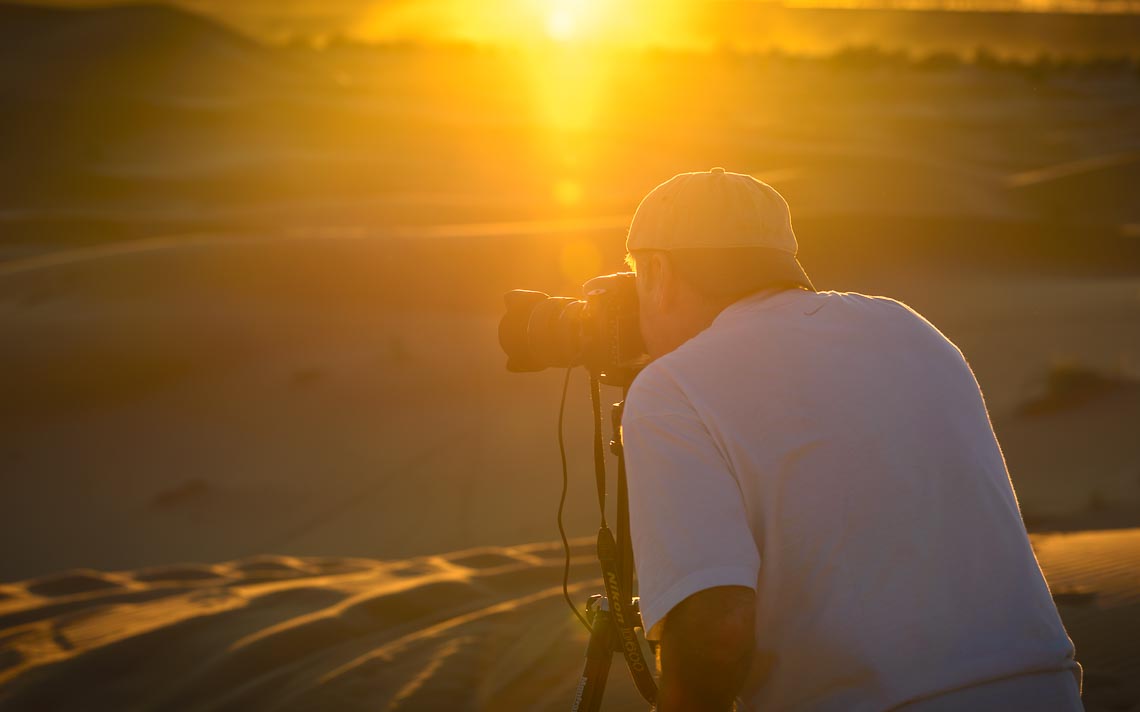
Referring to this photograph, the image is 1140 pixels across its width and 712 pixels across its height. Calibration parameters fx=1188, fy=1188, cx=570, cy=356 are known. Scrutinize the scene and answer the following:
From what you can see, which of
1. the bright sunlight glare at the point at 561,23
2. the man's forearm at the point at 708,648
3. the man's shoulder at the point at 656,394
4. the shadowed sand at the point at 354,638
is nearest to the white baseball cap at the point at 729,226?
the man's shoulder at the point at 656,394

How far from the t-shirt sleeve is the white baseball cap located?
1.12ft

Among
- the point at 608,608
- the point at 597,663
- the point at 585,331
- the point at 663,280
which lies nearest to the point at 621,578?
the point at 608,608

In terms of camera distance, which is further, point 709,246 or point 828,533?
point 709,246

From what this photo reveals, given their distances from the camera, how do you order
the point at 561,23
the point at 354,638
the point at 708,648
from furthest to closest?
the point at 561,23
the point at 354,638
the point at 708,648

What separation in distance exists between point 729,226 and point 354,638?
3366mm

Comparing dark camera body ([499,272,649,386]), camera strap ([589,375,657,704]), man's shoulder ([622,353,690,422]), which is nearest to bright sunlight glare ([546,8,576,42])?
dark camera body ([499,272,649,386])

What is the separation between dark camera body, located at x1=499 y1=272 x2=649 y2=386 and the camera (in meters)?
2.52

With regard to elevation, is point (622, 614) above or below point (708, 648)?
below

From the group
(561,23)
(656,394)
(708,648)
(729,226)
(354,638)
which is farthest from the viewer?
(561,23)

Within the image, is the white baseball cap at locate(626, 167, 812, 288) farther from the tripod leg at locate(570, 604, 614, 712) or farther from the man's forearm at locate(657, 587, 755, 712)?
the tripod leg at locate(570, 604, 614, 712)

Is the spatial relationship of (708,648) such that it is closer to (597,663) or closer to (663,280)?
(663,280)

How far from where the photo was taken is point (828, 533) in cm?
179

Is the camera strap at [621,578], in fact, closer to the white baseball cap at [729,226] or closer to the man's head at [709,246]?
the man's head at [709,246]

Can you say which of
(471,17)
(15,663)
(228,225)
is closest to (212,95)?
(228,225)
